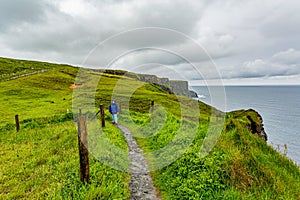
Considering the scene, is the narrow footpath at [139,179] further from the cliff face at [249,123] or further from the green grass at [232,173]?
the cliff face at [249,123]

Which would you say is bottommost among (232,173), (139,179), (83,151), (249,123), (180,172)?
(249,123)

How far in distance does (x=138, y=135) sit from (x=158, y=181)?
906 cm

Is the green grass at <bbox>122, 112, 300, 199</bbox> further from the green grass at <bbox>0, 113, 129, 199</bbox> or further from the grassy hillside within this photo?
the green grass at <bbox>0, 113, 129, 199</bbox>

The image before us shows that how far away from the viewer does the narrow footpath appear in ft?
26.3

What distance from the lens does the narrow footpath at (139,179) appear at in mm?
8007

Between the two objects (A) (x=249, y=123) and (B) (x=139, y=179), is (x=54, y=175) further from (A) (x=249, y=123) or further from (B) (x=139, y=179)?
(A) (x=249, y=123)

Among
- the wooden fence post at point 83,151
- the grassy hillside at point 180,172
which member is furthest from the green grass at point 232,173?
the wooden fence post at point 83,151

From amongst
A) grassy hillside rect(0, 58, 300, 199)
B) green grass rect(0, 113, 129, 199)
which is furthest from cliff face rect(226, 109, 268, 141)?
green grass rect(0, 113, 129, 199)

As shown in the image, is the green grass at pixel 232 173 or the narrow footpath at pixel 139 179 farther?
the narrow footpath at pixel 139 179

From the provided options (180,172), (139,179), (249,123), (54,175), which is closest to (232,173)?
(180,172)

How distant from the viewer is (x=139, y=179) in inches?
371

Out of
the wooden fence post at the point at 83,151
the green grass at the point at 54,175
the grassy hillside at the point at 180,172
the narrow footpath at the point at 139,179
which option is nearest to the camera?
the grassy hillside at the point at 180,172

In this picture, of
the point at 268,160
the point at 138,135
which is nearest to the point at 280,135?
the point at 138,135

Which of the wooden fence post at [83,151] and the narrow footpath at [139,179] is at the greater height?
the wooden fence post at [83,151]
